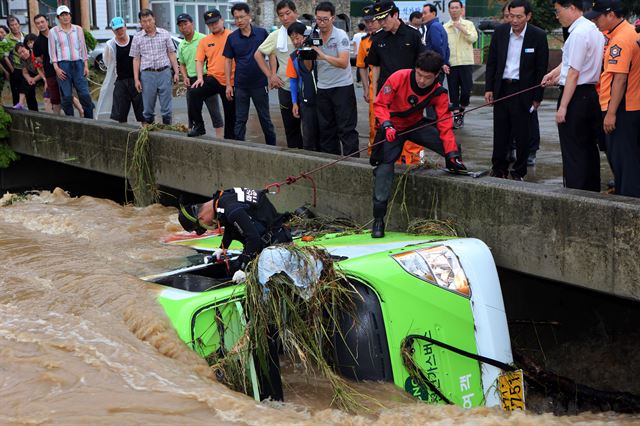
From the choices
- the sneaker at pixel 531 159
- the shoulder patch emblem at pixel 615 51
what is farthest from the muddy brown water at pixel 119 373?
the sneaker at pixel 531 159

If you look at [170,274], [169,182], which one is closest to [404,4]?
[169,182]

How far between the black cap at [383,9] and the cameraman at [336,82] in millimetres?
759

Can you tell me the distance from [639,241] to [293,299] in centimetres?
236

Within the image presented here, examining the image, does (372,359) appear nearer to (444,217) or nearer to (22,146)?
(444,217)

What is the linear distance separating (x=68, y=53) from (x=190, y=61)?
2751 millimetres

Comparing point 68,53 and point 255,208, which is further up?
point 68,53

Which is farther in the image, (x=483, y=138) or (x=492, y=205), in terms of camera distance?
(x=483, y=138)

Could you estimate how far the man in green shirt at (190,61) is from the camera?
11.5 meters

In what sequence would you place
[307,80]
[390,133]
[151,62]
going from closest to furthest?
[390,133] → [307,80] → [151,62]

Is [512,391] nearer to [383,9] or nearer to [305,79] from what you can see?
[383,9]

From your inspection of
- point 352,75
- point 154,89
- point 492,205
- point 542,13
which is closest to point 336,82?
point 352,75

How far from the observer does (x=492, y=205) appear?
7.16 metres

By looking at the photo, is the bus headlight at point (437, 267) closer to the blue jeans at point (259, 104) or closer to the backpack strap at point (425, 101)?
the backpack strap at point (425, 101)

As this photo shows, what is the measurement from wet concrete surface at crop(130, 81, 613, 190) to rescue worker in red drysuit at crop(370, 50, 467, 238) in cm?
98
